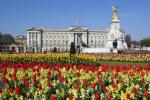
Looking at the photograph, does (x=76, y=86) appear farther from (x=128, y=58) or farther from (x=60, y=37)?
(x=60, y=37)

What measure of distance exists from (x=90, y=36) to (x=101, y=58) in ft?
373

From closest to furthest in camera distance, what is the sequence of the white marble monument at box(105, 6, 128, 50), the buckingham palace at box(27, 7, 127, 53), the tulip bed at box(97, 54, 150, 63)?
the tulip bed at box(97, 54, 150, 63) < the white marble monument at box(105, 6, 128, 50) < the buckingham palace at box(27, 7, 127, 53)

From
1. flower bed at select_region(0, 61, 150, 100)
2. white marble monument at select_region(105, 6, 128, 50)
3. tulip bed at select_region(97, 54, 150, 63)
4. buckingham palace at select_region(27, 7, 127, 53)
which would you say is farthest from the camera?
buckingham palace at select_region(27, 7, 127, 53)

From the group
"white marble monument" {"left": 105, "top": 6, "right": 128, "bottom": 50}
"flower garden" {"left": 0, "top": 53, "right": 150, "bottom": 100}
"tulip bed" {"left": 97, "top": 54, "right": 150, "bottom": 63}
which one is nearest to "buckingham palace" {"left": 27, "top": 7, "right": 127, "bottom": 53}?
"white marble monument" {"left": 105, "top": 6, "right": 128, "bottom": 50}

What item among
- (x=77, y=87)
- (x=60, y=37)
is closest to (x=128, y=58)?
(x=77, y=87)

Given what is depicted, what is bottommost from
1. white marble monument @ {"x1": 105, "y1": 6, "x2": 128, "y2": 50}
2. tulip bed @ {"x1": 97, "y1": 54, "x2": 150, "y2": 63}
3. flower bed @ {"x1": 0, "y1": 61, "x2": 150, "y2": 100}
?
tulip bed @ {"x1": 97, "y1": 54, "x2": 150, "y2": 63}

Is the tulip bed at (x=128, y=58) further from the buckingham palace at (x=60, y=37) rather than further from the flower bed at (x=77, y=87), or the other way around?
the buckingham palace at (x=60, y=37)

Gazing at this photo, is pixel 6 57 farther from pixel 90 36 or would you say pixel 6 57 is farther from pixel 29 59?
pixel 90 36

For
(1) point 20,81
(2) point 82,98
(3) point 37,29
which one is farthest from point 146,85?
(3) point 37,29

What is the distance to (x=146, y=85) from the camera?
29.5 feet

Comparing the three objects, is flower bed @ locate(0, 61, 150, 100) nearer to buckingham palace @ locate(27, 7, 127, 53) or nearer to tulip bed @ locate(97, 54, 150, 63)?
tulip bed @ locate(97, 54, 150, 63)

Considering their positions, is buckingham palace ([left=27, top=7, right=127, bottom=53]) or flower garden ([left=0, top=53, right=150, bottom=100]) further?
buckingham palace ([left=27, top=7, right=127, bottom=53])

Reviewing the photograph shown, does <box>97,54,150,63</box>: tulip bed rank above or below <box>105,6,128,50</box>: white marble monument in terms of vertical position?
below

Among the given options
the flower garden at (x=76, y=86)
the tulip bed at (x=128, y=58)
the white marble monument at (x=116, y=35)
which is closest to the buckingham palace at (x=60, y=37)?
the white marble monument at (x=116, y=35)
